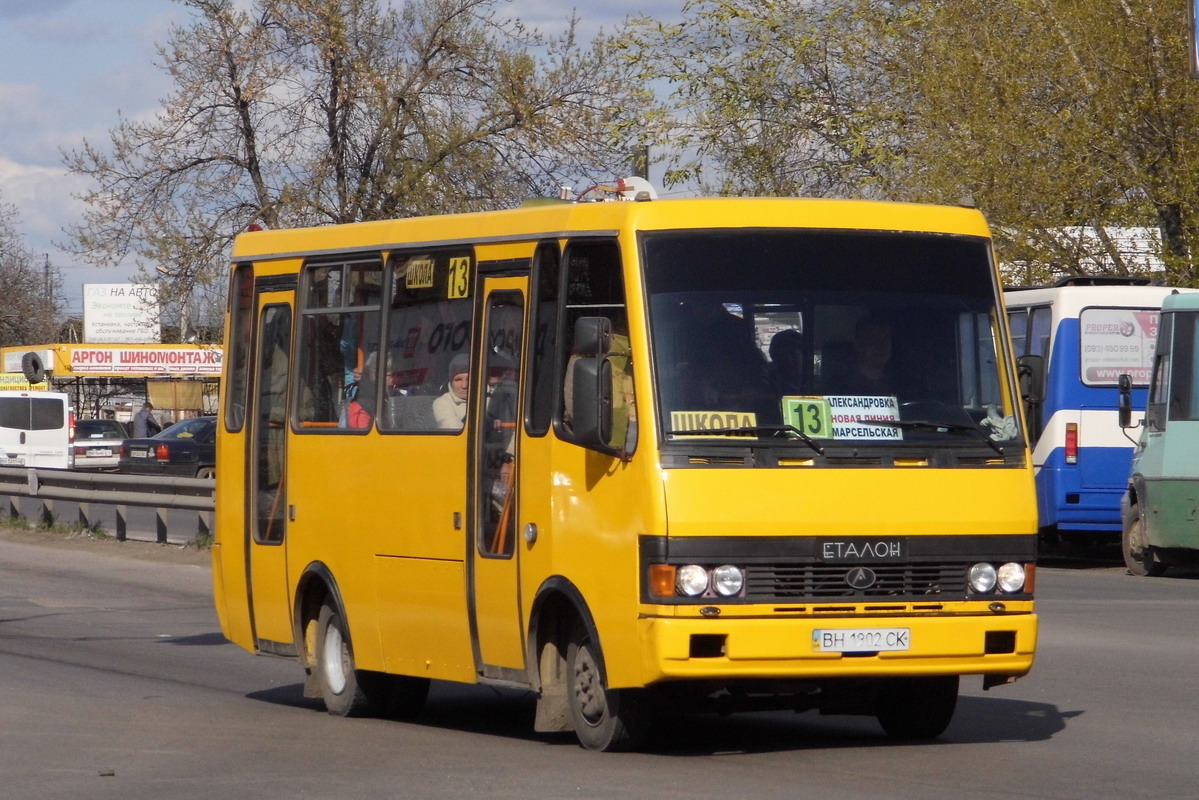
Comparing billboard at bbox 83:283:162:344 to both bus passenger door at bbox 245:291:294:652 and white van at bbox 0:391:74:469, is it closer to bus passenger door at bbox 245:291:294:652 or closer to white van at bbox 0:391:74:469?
white van at bbox 0:391:74:469

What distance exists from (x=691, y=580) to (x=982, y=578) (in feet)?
4.33

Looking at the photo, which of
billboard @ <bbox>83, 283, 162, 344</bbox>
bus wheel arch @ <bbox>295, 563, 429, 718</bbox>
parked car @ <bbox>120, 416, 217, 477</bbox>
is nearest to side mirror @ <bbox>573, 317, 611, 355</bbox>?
bus wheel arch @ <bbox>295, 563, 429, 718</bbox>

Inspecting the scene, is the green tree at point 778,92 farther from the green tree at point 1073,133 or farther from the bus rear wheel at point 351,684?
the bus rear wheel at point 351,684

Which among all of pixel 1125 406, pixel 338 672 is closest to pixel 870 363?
pixel 338 672

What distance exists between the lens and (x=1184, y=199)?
86.8 ft

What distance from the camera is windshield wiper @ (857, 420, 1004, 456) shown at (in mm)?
8602

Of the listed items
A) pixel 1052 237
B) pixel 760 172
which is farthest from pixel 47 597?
pixel 760 172

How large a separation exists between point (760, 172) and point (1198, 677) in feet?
87.9

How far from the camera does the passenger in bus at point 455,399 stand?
9.72 m

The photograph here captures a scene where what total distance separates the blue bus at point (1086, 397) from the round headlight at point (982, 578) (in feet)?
46.1

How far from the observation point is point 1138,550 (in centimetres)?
2106

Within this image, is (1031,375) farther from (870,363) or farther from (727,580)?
(727,580)

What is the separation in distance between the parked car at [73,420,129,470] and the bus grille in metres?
43.7

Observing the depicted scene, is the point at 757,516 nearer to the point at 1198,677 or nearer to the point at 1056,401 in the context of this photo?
the point at 1198,677
